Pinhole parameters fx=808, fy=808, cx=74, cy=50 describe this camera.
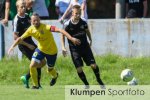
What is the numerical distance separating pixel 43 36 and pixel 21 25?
1.11m

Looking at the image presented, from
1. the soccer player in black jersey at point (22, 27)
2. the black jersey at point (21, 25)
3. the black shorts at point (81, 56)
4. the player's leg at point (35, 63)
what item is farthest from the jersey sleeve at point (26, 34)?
the black shorts at point (81, 56)

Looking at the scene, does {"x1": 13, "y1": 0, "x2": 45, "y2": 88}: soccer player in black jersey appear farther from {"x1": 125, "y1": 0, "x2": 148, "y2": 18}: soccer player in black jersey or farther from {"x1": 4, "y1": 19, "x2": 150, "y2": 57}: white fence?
{"x1": 125, "y1": 0, "x2": 148, "y2": 18}: soccer player in black jersey

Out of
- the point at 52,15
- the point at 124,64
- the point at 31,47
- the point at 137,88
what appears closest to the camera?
the point at 137,88

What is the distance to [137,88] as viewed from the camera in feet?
A: 59.2

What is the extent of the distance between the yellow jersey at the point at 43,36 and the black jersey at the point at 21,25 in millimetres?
886

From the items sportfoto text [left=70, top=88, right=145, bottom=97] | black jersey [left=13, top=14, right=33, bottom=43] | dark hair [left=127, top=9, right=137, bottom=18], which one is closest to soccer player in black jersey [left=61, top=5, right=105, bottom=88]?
sportfoto text [left=70, top=88, right=145, bottom=97]

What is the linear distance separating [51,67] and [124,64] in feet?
10.7

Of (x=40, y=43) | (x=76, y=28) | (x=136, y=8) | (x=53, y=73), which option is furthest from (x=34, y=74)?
(x=136, y=8)

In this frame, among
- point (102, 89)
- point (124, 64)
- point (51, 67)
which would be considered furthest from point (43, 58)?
point (124, 64)

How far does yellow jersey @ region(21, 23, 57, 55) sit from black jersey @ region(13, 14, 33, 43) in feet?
2.91

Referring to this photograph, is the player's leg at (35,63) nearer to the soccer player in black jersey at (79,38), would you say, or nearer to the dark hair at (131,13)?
the soccer player in black jersey at (79,38)

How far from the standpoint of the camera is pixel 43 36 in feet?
61.6

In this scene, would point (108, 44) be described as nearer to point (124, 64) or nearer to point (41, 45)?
point (124, 64)

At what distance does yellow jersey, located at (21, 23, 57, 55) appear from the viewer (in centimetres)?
1869
